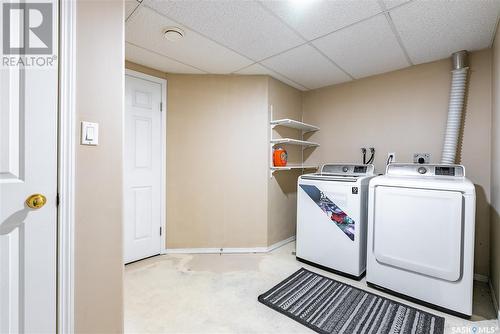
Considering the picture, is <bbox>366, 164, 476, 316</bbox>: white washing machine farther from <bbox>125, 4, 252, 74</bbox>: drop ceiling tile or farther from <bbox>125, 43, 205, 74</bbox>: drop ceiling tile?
<bbox>125, 43, 205, 74</bbox>: drop ceiling tile

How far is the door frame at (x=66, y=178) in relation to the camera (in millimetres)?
1106

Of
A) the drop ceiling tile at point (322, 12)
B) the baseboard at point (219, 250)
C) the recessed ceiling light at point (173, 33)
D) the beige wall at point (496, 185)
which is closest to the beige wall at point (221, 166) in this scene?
the baseboard at point (219, 250)

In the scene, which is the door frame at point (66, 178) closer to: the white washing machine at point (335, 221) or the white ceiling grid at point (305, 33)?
the white ceiling grid at point (305, 33)

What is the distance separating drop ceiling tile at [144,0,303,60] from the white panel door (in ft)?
3.71

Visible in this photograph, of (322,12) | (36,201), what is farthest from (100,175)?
(322,12)

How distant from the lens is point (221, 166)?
301 cm

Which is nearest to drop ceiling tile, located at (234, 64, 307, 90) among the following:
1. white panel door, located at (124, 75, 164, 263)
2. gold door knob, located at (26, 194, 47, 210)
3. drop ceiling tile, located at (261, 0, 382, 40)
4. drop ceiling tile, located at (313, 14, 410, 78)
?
drop ceiling tile, located at (313, 14, 410, 78)

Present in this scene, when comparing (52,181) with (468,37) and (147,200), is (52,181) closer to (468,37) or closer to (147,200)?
(147,200)

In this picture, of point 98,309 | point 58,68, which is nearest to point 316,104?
point 58,68

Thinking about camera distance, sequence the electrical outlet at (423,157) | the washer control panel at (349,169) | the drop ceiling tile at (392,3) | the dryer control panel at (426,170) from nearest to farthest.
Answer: the drop ceiling tile at (392,3) < the dryer control panel at (426,170) < the electrical outlet at (423,157) < the washer control panel at (349,169)

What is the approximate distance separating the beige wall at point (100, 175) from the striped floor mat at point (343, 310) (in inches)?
48.0

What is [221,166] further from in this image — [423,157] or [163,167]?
[423,157]

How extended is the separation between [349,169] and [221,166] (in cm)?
156

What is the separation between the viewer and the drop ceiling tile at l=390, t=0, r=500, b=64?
5.40 ft
